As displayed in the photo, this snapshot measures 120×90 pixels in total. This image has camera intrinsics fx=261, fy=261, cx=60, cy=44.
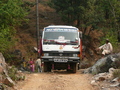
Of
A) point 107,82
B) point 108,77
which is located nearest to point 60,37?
point 108,77

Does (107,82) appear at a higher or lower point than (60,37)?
lower

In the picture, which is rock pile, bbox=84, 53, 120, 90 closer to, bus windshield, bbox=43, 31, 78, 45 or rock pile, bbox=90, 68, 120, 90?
rock pile, bbox=90, 68, 120, 90

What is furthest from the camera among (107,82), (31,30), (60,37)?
(31,30)

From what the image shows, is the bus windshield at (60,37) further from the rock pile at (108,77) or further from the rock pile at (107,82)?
the rock pile at (107,82)

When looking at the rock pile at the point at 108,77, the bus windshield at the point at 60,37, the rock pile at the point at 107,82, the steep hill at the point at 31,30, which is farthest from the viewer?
the steep hill at the point at 31,30

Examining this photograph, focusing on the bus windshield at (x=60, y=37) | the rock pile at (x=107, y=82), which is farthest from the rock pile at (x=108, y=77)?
the bus windshield at (x=60, y=37)

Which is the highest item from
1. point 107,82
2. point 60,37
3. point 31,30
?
point 60,37

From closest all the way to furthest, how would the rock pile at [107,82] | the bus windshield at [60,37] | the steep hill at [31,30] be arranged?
1. the rock pile at [107,82]
2. the bus windshield at [60,37]
3. the steep hill at [31,30]

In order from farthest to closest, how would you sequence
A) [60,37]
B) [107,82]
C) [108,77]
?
[60,37], [108,77], [107,82]

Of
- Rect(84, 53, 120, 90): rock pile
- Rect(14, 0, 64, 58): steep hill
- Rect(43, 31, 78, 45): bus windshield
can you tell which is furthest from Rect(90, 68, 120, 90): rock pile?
Rect(14, 0, 64, 58): steep hill

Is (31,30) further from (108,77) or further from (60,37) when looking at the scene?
(108,77)

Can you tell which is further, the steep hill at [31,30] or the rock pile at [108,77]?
the steep hill at [31,30]

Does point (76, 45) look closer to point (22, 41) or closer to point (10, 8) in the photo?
point (10, 8)

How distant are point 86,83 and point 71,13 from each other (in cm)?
2377
